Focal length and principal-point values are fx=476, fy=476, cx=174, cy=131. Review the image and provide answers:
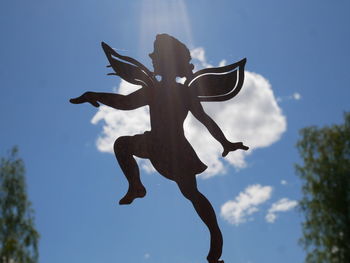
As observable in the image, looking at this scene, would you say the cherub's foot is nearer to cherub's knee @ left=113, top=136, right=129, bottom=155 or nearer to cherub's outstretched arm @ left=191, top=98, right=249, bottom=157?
cherub's knee @ left=113, top=136, right=129, bottom=155

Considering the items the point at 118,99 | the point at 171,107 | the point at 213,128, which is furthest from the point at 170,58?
the point at 213,128

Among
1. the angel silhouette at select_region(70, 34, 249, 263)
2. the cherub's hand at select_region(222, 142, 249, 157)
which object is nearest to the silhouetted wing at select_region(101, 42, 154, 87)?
the angel silhouette at select_region(70, 34, 249, 263)

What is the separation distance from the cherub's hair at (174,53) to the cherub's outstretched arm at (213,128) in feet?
1.83

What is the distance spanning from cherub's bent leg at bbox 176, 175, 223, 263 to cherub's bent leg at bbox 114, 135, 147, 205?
58cm

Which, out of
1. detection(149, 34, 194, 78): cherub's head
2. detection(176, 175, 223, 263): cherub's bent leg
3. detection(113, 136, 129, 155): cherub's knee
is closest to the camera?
detection(176, 175, 223, 263): cherub's bent leg

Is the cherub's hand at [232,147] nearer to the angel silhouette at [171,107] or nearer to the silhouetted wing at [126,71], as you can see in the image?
the angel silhouette at [171,107]

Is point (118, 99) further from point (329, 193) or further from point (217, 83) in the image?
point (329, 193)

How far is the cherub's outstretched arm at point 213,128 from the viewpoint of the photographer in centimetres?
691

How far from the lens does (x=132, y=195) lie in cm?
666

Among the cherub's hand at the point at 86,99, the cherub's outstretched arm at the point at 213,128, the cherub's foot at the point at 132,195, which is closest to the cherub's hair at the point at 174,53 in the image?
the cherub's outstretched arm at the point at 213,128

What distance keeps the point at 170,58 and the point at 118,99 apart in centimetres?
110

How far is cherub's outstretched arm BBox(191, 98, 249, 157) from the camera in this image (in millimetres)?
6914

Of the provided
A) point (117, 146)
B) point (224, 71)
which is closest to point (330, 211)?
point (224, 71)

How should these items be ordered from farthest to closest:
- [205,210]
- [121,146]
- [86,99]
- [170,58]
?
[170,58]
[86,99]
[121,146]
[205,210]
